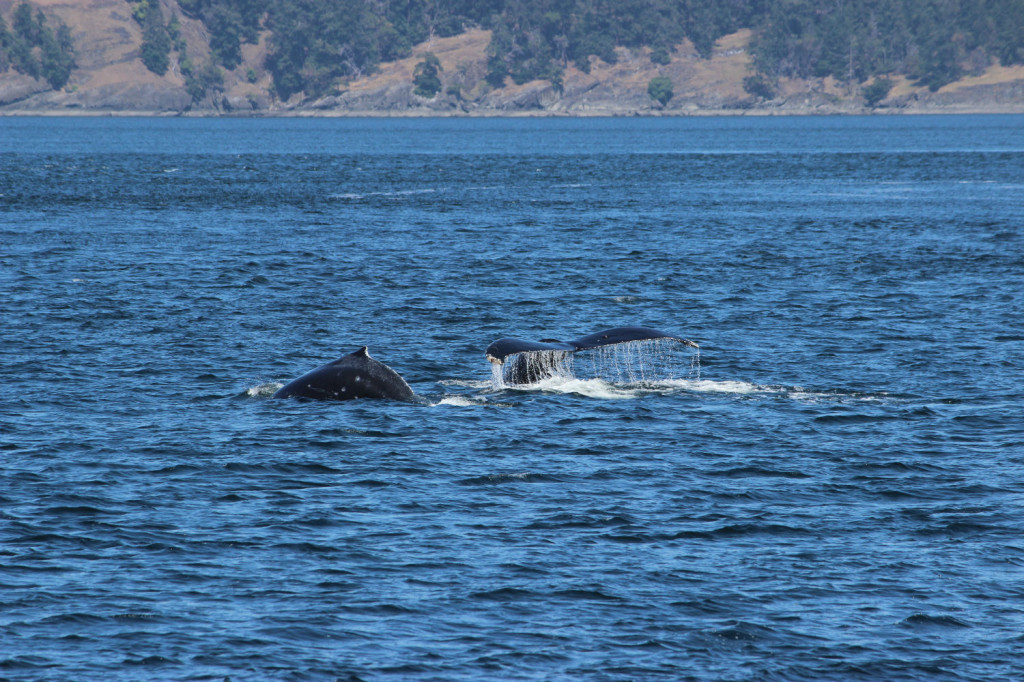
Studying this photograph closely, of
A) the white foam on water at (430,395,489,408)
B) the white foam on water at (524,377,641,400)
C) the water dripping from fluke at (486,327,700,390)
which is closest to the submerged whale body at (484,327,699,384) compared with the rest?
the water dripping from fluke at (486,327,700,390)

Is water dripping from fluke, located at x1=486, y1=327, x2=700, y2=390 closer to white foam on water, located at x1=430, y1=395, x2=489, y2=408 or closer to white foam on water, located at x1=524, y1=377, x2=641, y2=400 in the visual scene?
white foam on water, located at x1=524, y1=377, x2=641, y2=400

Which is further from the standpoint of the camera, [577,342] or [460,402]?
[460,402]

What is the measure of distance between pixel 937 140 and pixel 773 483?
550ft

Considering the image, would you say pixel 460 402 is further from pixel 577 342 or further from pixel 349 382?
pixel 577 342

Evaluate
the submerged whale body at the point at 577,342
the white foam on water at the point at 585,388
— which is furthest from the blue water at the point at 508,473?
the submerged whale body at the point at 577,342

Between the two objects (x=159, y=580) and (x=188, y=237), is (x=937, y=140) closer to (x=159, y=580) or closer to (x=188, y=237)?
(x=188, y=237)

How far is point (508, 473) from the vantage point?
21672 mm

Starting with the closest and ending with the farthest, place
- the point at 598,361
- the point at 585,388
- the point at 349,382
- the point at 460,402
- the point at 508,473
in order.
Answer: the point at 508,473
the point at 349,382
the point at 460,402
the point at 585,388
the point at 598,361

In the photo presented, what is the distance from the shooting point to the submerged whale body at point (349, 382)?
26.3 metres

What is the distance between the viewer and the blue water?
1511 centimetres

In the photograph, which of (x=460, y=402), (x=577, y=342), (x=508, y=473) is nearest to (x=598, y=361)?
(x=460, y=402)

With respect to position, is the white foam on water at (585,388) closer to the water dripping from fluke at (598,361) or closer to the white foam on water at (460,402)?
the water dripping from fluke at (598,361)

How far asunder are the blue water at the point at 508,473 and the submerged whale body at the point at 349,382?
0.49 m

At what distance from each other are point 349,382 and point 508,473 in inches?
233
